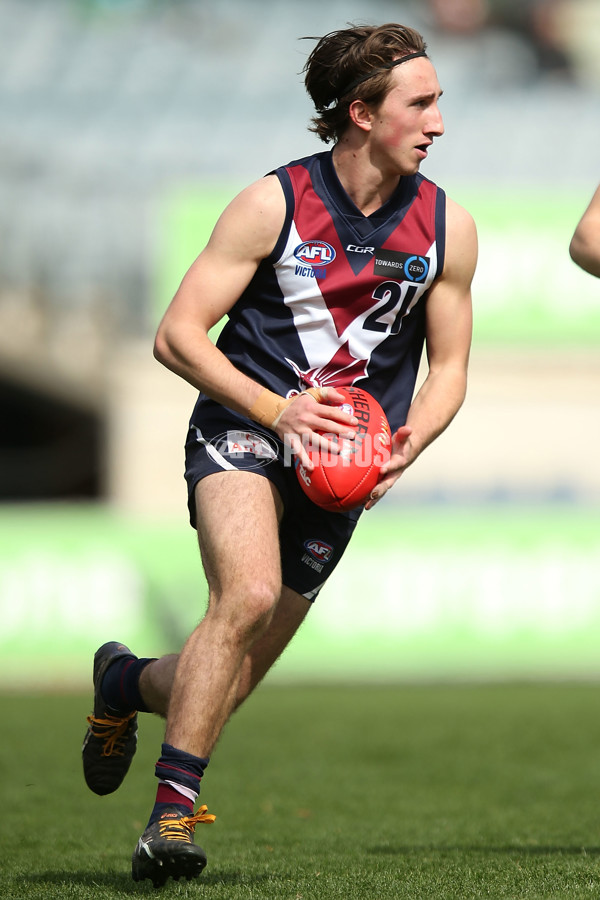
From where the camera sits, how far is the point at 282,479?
446 centimetres

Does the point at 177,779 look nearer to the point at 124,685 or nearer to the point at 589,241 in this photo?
the point at 124,685

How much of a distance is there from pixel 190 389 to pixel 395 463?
16.0m

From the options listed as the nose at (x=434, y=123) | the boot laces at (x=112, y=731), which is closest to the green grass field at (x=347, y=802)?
the boot laces at (x=112, y=731)

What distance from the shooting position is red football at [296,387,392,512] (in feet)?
13.8

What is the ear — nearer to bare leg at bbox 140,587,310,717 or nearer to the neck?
the neck

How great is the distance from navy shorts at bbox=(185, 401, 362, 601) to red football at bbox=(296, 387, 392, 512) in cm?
16

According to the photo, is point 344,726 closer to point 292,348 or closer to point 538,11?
point 292,348

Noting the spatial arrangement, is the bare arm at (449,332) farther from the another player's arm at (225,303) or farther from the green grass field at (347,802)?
the green grass field at (347,802)

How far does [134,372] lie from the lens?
20141 mm

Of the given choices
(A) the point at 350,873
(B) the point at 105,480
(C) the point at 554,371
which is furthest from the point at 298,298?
(B) the point at 105,480

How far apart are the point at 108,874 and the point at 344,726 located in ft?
18.6

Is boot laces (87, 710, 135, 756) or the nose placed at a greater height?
the nose

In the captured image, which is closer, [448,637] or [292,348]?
[292,348]

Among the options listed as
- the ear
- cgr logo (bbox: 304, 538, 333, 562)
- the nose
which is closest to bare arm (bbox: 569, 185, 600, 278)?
the nose
